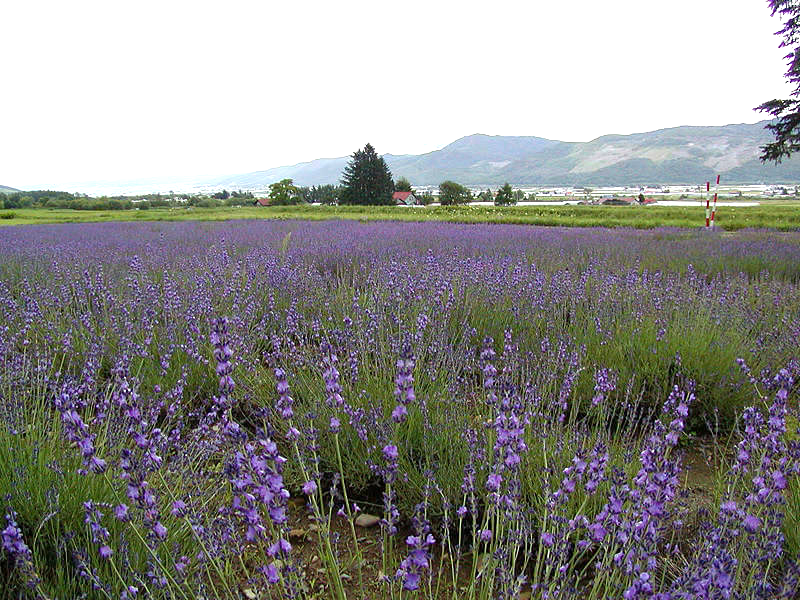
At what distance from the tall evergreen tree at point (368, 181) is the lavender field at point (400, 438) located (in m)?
46.3

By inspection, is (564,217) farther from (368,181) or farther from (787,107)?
(368,181)

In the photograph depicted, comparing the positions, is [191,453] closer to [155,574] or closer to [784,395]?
[155,574]

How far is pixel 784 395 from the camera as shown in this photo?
1.25 metres

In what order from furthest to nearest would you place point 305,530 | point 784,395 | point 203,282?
point 203,282 < point 305,530 < point 784,395

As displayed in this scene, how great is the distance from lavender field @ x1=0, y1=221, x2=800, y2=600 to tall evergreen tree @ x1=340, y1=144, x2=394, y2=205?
46.3m

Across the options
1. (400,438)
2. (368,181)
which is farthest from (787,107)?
(368,181)

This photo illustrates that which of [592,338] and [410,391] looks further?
[592,338]

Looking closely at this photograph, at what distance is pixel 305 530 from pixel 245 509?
1316mm

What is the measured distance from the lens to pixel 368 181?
2024 inches

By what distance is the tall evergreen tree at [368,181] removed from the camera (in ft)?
168

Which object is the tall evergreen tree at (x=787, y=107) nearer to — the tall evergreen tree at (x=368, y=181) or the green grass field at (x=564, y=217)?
the green grass field at (x=564, y=217)

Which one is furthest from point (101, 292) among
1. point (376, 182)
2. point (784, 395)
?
point (376, 182)

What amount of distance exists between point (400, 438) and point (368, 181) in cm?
5088

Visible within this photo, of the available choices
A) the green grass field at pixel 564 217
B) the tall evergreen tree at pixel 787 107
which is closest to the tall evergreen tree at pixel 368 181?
the green grass field at pixel 564 217
